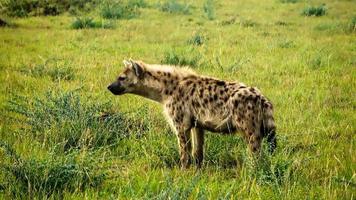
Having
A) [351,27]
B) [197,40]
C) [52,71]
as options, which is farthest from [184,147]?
[351,27]

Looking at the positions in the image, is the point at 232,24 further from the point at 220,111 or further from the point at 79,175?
the point at 79,175

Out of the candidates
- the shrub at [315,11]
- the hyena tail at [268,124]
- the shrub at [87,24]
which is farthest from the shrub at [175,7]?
the hyena tail at [268,124]

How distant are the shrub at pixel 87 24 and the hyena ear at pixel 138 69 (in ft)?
31.7

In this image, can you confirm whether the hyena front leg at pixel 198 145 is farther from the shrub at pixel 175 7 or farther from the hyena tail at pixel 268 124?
the shrub at pixel 175 7

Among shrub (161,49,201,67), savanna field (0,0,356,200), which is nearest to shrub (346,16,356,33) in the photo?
savanna field (0,0,356,200)

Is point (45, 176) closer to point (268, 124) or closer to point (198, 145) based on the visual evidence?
point (198, 145)

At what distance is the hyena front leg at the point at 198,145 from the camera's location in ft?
19.2

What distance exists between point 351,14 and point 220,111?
574 inches

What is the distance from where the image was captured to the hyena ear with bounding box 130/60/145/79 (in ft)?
21.1

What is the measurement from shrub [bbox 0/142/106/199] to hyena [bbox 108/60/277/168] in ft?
4.04

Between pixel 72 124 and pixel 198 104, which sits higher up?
pixel 198 104

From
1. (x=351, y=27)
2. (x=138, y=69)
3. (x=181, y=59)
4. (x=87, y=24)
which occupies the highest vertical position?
(x=138, y=69)

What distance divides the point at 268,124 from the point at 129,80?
76.3 inches

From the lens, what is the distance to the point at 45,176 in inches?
178
